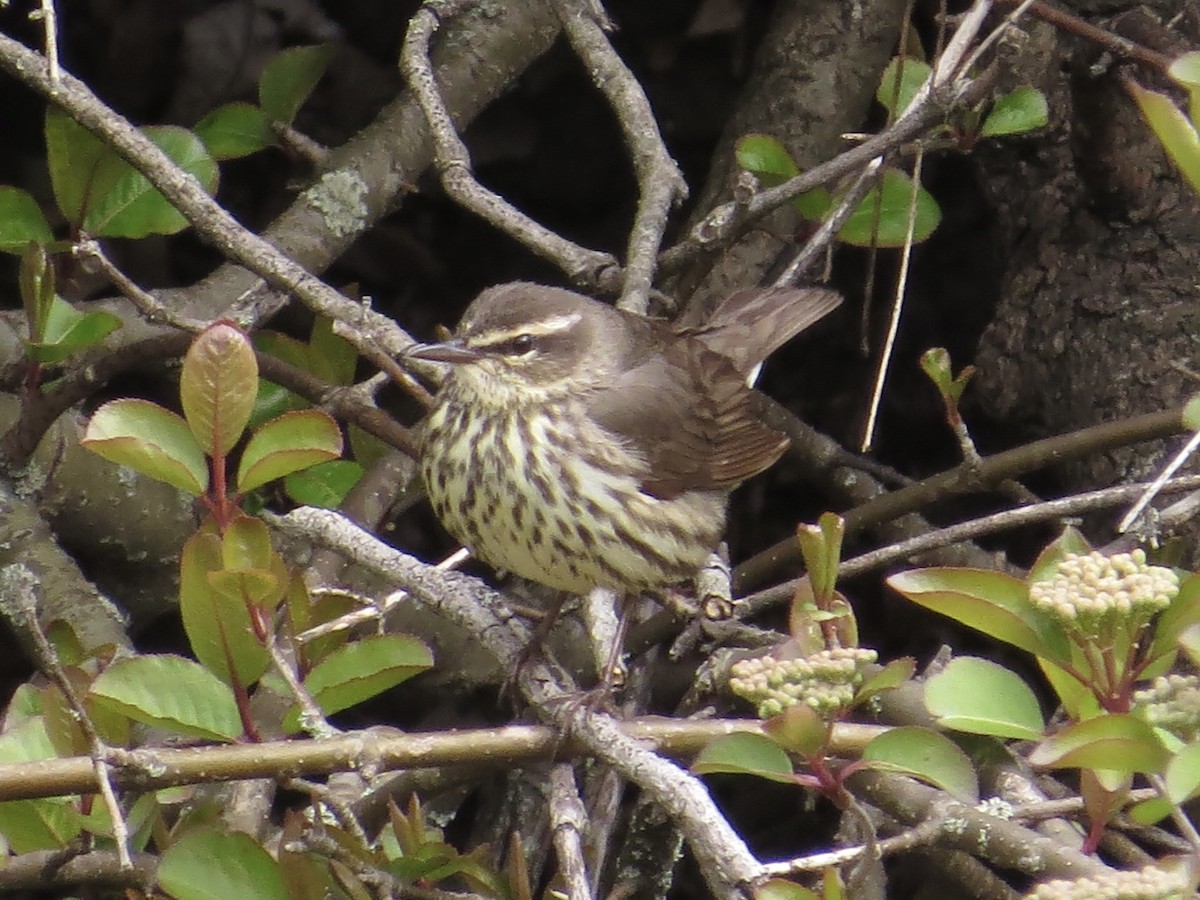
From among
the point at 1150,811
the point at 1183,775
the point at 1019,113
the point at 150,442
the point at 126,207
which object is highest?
the point at 126,207

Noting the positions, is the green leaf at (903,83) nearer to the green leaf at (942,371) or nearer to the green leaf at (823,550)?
the green leaf at (942,371)

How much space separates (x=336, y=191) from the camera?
11.7 ft

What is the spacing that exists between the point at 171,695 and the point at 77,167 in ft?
4.45

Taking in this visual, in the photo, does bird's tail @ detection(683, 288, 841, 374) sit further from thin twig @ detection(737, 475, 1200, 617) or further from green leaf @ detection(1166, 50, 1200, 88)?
green leaf @ detection(1166, 50, 1200, 88)

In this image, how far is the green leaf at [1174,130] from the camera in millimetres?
1734

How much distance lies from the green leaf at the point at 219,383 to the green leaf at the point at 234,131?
151 centimetres

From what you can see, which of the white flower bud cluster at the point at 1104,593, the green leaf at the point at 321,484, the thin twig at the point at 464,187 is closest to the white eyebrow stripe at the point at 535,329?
the thin twig at the point at 464,187

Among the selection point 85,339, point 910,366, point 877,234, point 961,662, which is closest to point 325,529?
point 85,339

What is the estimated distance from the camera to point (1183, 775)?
1.52m

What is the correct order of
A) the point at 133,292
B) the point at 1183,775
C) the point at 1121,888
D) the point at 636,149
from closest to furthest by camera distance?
the point at 1121,888
the point at 1183,775
the point at 133,292
the point at 636,149

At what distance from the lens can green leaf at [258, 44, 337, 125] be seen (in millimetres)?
3434

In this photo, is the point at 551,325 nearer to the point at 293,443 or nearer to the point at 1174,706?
the point at 293,443

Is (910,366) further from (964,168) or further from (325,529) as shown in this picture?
(325,529)

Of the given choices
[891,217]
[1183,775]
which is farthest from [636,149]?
[1183,775]
